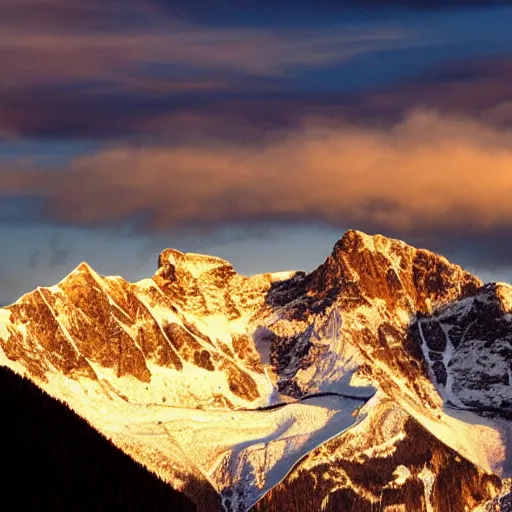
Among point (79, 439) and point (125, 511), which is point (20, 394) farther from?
point (125, 511)

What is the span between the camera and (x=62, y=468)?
23906 millimetres

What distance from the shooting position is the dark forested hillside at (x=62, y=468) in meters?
23.4

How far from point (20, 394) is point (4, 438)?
76.8 inches

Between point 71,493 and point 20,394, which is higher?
point 20,394

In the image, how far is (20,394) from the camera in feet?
86.0

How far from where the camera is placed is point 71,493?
23.5 metres

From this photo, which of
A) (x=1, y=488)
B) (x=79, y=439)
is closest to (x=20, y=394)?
(x=79, y=439)

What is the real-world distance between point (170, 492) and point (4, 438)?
2815 mm

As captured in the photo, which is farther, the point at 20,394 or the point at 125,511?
the point at 20,394

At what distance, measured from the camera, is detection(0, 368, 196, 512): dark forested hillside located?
23375 mm

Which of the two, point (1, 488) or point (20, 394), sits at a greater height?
point (20, 394)

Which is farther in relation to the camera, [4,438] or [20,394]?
[20,394]

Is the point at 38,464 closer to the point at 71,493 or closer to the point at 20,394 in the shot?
the point at 71,493

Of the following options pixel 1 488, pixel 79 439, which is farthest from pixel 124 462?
pixel 1 488
